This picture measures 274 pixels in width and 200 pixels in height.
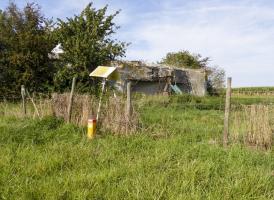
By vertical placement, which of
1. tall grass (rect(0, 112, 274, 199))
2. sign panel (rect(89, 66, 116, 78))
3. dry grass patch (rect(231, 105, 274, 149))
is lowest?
tall grass (rect(0, 112, 274, 199))

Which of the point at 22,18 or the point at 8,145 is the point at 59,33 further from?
the point at 8,145

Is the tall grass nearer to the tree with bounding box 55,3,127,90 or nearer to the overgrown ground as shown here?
the overgrown ground

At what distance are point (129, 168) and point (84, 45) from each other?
18566 mm

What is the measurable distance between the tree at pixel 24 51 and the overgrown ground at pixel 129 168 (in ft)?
46.0

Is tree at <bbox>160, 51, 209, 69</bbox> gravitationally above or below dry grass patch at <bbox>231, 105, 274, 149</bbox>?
above

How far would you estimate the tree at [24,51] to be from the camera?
22888 mm

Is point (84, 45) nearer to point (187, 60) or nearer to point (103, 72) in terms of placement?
point (103, 72)

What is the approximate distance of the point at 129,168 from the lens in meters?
6.36

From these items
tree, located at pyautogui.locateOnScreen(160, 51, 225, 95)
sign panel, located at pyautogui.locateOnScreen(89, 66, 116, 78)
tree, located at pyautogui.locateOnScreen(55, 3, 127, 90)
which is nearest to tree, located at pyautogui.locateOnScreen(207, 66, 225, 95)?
tree, located at pyautogui.locateOnScreen(160, 51, 225, 95)

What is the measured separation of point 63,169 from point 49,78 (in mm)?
18738

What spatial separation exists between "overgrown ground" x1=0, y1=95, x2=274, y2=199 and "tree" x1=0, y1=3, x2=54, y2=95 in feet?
46.0

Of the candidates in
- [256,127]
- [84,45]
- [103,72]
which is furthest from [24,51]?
[256,127]

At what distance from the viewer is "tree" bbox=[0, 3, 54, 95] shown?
75.1 feet

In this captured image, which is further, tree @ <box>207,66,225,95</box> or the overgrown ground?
tree @ <box>207,66,225,95</box>
